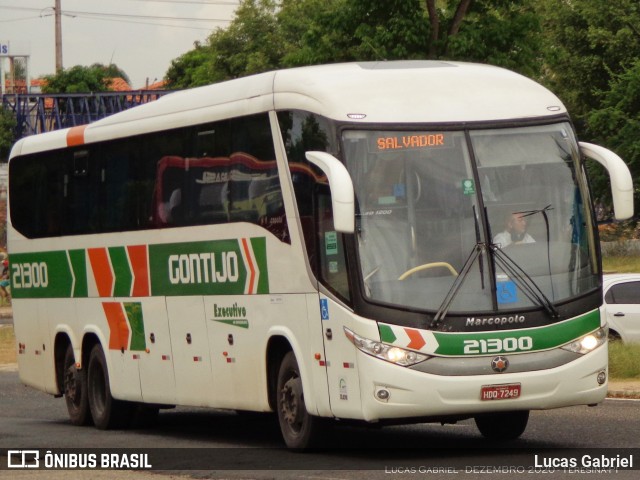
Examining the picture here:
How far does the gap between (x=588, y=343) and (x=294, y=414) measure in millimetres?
2658

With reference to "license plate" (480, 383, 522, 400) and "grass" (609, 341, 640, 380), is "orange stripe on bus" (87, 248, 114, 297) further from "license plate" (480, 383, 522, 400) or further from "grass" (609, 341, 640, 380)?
"grass" (609, 341, 640, 380)

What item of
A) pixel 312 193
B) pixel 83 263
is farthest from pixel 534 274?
pixel 83 263

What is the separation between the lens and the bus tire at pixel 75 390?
758 inches

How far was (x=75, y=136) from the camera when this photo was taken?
63.3 ft

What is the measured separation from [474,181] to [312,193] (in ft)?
4.51

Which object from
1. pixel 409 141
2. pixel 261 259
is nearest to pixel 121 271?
pixel 261 259

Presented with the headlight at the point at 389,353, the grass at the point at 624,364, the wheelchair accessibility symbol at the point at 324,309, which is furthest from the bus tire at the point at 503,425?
the grass at the point at 624,364

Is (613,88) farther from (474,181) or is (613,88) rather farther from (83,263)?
(474,181)

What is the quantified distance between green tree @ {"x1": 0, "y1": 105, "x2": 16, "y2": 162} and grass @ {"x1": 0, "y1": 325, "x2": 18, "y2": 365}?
80.0 metres

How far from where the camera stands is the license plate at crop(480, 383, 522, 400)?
41.4ft

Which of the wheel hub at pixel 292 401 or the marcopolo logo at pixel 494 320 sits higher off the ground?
the marcopolo logo at pixel 494 320

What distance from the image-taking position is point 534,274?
13.0 metres

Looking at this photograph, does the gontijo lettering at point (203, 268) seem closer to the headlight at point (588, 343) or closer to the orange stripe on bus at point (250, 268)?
the orange stripe on bus at point (250, 268)

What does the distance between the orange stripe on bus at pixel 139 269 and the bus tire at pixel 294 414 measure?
10.4 ft
